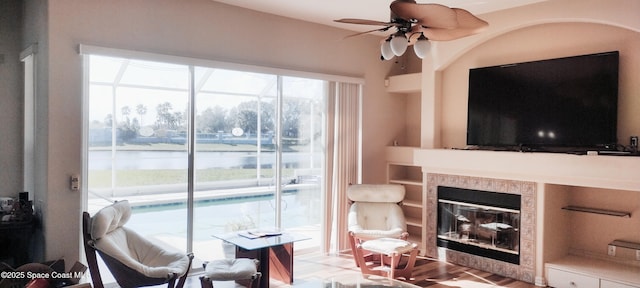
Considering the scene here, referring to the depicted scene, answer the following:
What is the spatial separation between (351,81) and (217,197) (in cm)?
263

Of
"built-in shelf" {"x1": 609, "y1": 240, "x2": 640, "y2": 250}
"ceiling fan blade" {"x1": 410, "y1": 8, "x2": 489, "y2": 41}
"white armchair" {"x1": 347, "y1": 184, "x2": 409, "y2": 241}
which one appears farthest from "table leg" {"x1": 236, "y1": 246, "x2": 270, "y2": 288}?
"built-in shelf" {"x1": 609, "y1": 240, "x2": 640, "y2": 250}

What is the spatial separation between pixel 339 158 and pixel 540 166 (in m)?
2.26

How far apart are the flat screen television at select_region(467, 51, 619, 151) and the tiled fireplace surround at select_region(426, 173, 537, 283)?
0.43 meters

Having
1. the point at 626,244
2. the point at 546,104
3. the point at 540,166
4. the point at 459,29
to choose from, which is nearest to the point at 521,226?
the point at 540,166

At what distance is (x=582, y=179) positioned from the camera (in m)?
3.94

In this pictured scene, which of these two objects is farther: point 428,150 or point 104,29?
point 428,150

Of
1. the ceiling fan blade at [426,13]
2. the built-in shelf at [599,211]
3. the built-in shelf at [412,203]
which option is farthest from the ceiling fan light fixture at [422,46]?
the built-in shelf at [412,203]

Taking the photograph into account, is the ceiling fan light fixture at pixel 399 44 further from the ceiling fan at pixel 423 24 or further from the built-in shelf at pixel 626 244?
the built-in shelf at pixel 626 244

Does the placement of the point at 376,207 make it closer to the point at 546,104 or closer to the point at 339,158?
the point at 339,158

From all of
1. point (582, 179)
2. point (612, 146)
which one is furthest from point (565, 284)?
point (612, 146)

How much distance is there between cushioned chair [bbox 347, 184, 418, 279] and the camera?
4633 mm

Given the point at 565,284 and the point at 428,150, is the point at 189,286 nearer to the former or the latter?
the point at 428,150

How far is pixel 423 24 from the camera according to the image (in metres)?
2.89

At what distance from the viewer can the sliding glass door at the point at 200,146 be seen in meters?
4.07
